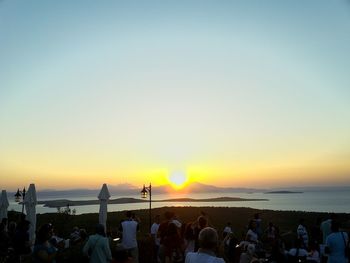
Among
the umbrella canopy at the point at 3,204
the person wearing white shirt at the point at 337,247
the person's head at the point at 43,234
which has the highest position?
the umbrella canopy at the point at 3,204

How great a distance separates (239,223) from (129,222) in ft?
84.4

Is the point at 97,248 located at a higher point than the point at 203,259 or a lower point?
lower

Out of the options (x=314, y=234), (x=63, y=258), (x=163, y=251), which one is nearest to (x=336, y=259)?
(x=163, y=251)

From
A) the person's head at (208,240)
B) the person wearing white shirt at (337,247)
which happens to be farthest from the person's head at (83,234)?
the person's head at (208,240)

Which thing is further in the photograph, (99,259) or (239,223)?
(239,223)

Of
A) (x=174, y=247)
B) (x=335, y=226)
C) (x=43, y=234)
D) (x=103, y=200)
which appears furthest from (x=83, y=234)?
(x=335, y=226)

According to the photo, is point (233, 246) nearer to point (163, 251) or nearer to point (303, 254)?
point (303, 254)

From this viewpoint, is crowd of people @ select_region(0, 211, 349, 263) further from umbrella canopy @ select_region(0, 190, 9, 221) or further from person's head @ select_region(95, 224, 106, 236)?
umbrella canopy @ select_region(0, 190, 9, 221)

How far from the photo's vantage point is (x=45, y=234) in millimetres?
7863

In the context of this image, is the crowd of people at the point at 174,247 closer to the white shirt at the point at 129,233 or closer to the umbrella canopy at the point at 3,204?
the white shirt at the point at 129,233

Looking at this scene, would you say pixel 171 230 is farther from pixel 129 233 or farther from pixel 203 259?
pixel 203 259

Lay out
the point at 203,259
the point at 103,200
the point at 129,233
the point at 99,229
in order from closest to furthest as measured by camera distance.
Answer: the point at 203,259, the point at 99,229, the point at 129,233, the point at 103,200

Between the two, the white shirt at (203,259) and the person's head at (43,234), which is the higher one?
the person's head at (43,234)

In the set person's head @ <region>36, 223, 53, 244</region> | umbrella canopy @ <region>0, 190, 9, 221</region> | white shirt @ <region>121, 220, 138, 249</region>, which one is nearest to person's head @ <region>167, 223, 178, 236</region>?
person's head @ <region>36, 223, 53, 244</region>
